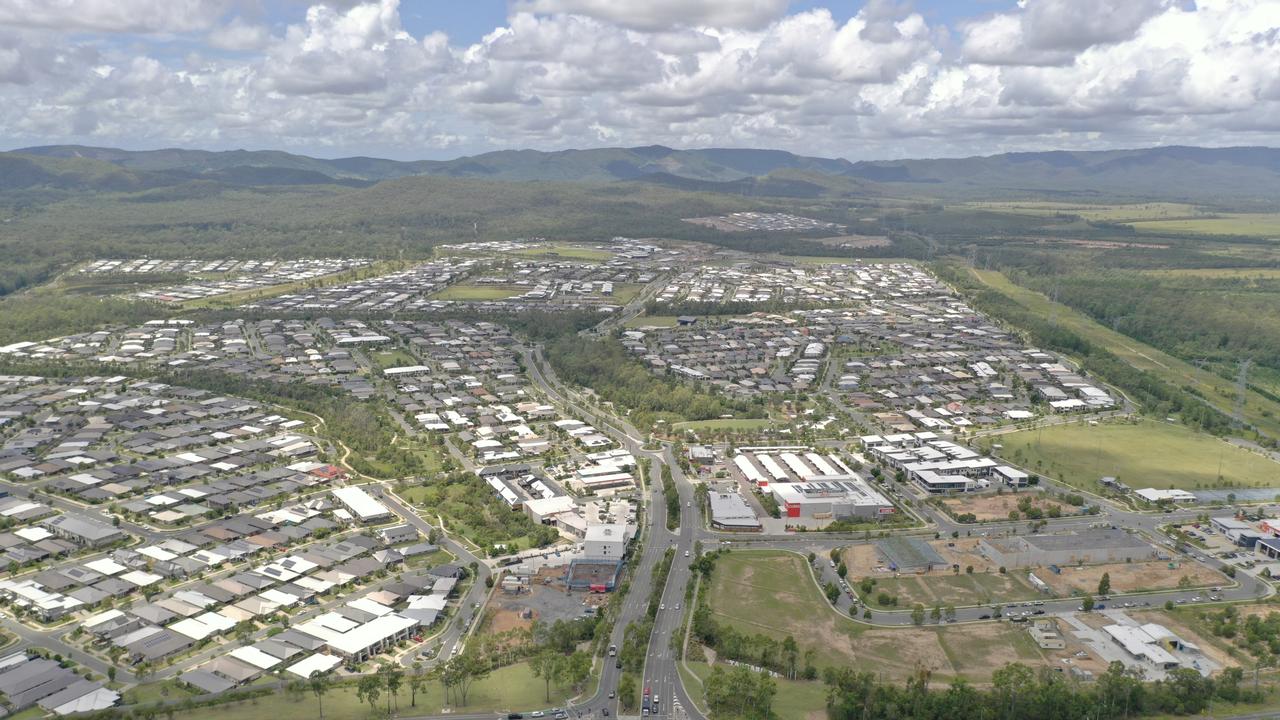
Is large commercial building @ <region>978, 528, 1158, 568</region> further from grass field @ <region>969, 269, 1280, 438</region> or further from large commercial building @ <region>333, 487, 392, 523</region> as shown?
large commercial building @ <region>333, 487, 392, 523</region>

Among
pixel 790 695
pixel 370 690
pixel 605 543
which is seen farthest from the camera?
pixel 605 543

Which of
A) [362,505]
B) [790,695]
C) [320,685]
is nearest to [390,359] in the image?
[362,505]

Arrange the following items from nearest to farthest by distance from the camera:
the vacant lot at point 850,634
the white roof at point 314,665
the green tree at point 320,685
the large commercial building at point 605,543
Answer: the green tree at point 320,685 → the white roof at point 314,665 → the vacant lot at point 850,634 → the large commercial building at point 605,543

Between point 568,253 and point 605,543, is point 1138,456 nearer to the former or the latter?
point 605,543

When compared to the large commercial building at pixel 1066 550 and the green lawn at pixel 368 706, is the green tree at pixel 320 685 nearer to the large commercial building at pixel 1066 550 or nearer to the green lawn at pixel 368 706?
the green lawn at pixel 368 706

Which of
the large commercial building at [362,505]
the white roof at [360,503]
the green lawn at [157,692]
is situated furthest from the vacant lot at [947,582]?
the green lawn at [157,692]
